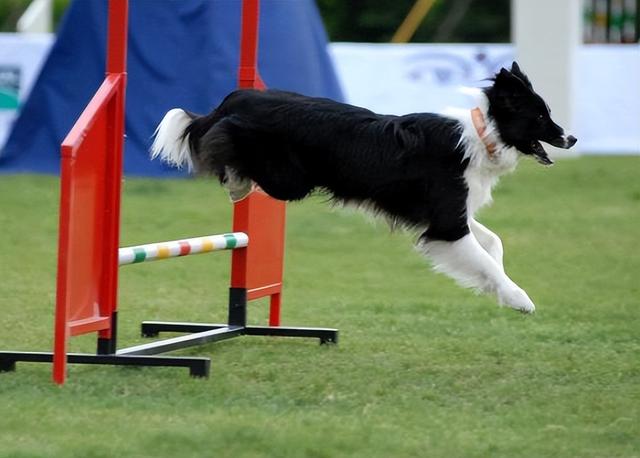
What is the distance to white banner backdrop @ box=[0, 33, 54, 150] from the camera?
17562mm

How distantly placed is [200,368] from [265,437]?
1.12 meters

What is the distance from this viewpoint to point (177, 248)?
5.66 m

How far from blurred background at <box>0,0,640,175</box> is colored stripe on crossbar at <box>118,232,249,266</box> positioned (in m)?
4.96

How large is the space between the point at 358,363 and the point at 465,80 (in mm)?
13533

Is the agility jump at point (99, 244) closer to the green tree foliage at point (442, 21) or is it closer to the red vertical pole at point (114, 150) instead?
the red vertical pole at point (114, 150)

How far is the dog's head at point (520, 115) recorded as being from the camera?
5.57 m

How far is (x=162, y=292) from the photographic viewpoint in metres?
8.19

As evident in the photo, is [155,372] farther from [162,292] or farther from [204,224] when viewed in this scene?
[204,224]

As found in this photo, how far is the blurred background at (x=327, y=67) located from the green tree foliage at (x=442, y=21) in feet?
19.5

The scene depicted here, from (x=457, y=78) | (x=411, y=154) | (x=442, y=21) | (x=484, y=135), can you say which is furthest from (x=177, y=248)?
(x=442, y=21)

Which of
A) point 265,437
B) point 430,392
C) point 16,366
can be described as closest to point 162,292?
point 16,366

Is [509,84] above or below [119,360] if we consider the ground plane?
above

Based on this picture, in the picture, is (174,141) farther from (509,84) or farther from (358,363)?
(509,84)

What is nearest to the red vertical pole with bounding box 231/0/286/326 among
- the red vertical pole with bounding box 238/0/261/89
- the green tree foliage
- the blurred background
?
the red vertical pole with bounding box 238/0/261/89
